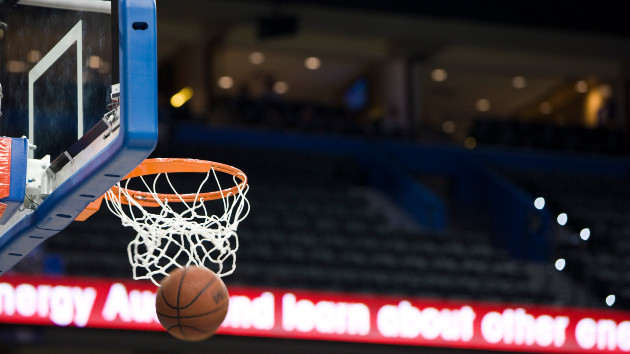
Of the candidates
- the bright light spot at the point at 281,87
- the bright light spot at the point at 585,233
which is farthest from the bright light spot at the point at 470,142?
the bright light spot at the point at 281,87

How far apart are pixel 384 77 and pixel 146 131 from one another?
463 inches

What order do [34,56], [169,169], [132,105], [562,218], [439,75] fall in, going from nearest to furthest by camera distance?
[132,105] → [34,56] → [169,169] → [562,218] → [439,75]

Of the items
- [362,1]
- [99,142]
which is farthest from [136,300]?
[362,1]

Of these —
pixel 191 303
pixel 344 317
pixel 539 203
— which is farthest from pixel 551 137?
pixel 191 303

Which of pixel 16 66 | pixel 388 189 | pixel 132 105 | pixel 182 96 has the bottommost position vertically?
pixel 132 105

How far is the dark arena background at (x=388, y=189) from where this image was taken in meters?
7.35

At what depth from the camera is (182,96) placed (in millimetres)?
13844

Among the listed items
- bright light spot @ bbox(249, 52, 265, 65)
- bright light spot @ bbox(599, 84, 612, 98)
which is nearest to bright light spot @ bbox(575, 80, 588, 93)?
bright light spot @ bbox(599, 84, 612, 98)

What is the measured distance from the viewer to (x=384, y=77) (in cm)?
1397

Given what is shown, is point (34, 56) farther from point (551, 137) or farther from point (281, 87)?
point (281, 87)

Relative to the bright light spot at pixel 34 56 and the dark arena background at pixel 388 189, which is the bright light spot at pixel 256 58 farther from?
the bright light spot at pixel 34 56

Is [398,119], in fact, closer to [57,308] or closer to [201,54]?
[201,54]

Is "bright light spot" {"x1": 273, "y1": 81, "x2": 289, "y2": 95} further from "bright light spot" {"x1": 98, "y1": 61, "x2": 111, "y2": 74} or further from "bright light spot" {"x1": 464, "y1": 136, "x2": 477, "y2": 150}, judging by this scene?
"bright light spot" {"x1": 98, "y1": 61, "x2": 111, "y2": 74}

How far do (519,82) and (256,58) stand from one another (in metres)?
4.40
